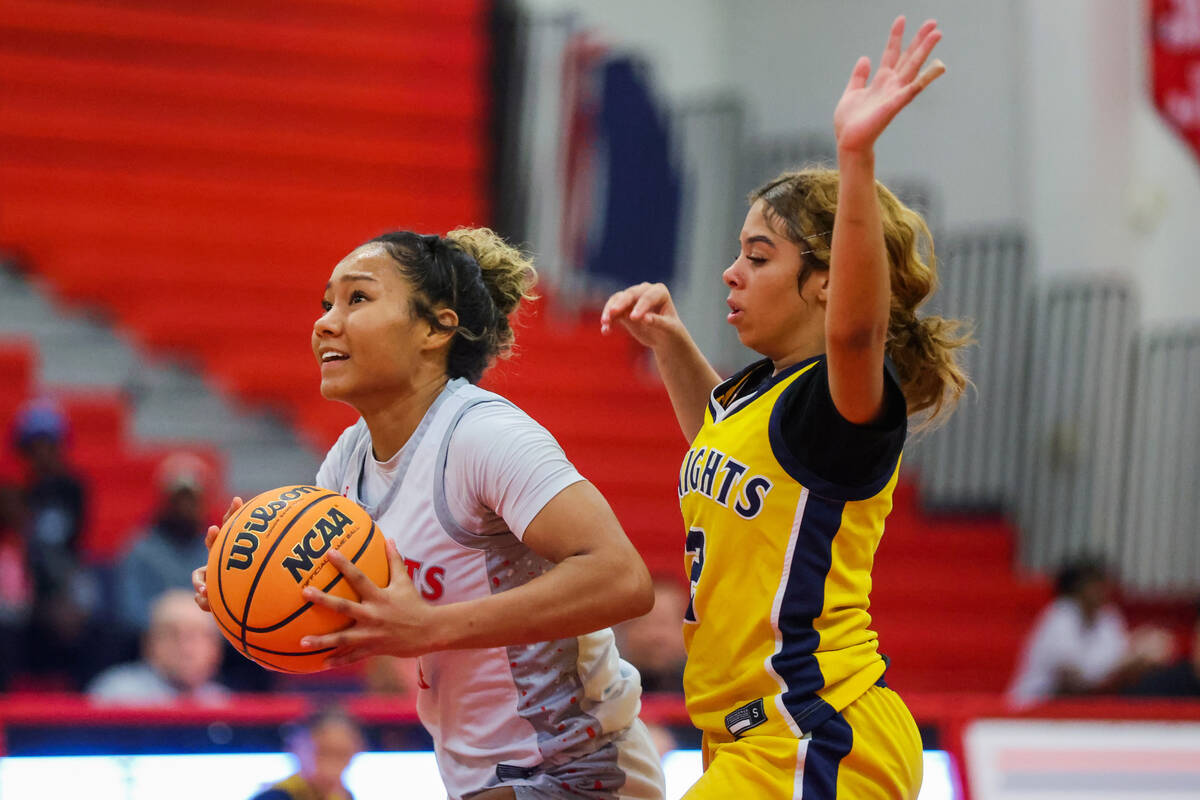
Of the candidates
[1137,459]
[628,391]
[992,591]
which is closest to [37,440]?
[628,391]

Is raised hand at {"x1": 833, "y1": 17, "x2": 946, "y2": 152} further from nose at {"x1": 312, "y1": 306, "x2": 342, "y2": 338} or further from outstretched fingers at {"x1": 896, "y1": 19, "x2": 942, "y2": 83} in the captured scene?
nose at {"x1": 312, "y1": 306, "x2": 342, "y2": 338}

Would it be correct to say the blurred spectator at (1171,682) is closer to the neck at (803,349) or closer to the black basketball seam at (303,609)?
the neck at (803,349)

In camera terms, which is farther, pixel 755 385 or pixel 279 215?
pixel 279 215

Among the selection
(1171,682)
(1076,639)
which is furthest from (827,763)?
(1076,639)

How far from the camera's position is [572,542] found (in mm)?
2564

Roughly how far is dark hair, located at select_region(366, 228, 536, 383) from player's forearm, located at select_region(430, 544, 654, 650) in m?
0.61

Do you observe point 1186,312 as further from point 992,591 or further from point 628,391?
point 628,391

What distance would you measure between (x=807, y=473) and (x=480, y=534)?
0.63 metres

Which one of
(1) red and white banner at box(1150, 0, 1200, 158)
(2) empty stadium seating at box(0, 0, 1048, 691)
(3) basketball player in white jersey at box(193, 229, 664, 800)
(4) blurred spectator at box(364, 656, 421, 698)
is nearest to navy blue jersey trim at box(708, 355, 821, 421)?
(3) basketball player in white jersey at box(193, 229, 664, 800)

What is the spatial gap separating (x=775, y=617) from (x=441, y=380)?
83cm

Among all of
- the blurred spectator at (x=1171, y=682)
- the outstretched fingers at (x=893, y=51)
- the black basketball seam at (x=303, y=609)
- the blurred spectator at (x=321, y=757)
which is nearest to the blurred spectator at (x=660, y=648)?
the blurred spectator at (x=321, y=757)

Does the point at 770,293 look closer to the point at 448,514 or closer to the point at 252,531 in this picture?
the point at 448,514

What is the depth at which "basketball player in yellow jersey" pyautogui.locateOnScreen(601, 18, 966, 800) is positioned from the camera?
7.80ft

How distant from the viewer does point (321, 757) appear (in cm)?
437
